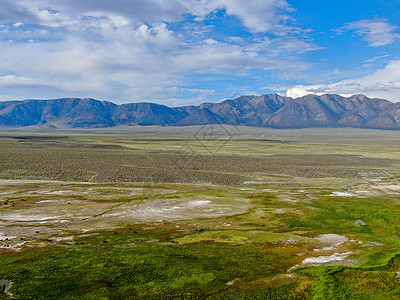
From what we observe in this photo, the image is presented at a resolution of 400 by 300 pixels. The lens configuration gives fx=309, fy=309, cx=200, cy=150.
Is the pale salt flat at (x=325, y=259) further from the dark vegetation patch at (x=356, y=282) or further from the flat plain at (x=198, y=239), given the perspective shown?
the dark vegetation patch at (x=356, y=282)

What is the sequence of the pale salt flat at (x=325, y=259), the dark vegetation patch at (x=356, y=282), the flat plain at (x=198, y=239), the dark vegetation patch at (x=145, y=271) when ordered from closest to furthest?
1. the dark vegetation patch at (x=356, y=282)
2. the dark vegetation patch at (x=145, y=271)
3. the flat plain at (x=198, y=239)
4. the pale salt flat at (x=325, y=259)

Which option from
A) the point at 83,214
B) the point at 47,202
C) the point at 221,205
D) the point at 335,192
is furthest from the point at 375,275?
the point at 47,202

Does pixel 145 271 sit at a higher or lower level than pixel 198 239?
higher

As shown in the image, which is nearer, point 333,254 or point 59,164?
point 333,254

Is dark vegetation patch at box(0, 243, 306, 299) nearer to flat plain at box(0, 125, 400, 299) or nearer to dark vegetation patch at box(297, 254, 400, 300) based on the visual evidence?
flat plain at box(0, 125, 400, 299)

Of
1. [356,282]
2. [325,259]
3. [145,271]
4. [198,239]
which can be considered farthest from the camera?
[198,239]

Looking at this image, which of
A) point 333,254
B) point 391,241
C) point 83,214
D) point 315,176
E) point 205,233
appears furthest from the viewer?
point 315,176

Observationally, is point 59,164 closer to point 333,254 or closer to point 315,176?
point 315,176

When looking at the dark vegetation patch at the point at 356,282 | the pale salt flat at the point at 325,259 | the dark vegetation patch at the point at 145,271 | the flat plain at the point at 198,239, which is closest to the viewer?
the dark vegetation patch at the point at 356,282

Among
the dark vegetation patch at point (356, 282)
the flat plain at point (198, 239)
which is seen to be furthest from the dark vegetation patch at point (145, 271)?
the dark vegetation patch at point (356, 282)

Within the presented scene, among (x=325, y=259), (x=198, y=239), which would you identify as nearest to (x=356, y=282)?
(x=325, y=259)

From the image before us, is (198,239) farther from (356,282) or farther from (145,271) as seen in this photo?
(356,282)
